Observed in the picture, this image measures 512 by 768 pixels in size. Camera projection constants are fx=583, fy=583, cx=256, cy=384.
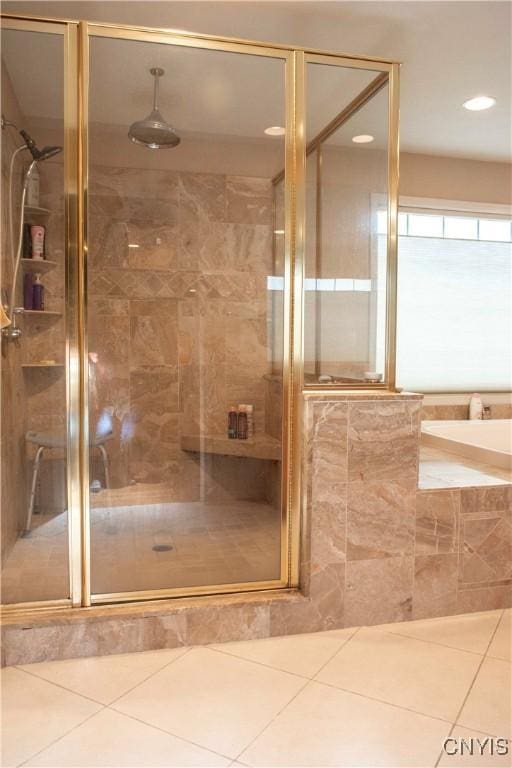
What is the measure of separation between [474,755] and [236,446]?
4.09 feet

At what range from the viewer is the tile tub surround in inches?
86.0

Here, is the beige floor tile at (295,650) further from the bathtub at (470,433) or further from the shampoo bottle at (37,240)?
the shampoo bottle at (37,240)

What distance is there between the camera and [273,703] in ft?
5.94

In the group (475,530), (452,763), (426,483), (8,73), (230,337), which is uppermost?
(8,73)

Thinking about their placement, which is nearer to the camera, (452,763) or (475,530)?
(452,763)

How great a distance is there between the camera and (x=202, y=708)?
178 cm

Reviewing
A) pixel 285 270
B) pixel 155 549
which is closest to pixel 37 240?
pixel 285 270

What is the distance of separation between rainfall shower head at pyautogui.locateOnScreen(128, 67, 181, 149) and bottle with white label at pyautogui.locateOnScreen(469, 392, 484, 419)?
274cm

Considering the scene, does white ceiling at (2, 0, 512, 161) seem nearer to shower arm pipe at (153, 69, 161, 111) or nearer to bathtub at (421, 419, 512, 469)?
shower arm pipe at (153, 69, 161, 111)

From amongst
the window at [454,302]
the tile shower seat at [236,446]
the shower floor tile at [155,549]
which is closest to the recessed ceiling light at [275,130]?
the tile shower seat at [236,446]

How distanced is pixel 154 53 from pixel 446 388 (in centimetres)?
279

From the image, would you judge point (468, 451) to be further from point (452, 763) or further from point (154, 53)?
point (154, 53)

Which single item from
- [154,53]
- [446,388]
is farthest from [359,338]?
[446,388]

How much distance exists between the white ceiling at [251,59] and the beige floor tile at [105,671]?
1.92 metres
